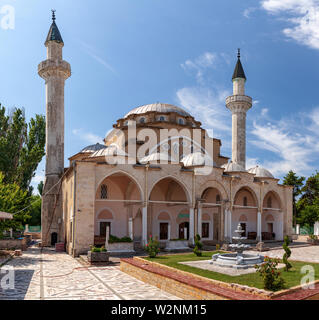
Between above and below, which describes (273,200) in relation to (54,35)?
below

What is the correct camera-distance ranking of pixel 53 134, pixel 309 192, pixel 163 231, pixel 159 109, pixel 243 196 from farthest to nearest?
pixel 309 192, pixel 159 109, pixel 243 196, pixel 53 134, pixel 163 231

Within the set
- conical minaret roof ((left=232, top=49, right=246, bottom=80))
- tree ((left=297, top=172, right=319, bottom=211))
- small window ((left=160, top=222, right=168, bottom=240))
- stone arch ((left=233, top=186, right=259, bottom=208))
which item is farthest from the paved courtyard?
tree ((left=297, top=172, right=319, bottom=211))

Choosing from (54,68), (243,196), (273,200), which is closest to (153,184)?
(243,196)

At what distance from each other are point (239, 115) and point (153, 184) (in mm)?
11612

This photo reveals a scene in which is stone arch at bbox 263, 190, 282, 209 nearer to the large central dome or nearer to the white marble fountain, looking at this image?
the large central dome

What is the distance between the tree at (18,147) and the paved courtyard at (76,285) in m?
12.2

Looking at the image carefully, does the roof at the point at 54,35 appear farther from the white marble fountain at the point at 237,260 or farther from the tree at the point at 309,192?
the tree at the point at 309,192

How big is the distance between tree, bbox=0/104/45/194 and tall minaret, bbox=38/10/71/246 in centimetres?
312

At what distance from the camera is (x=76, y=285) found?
345 inches

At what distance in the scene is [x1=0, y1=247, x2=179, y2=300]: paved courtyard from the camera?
24.8ft

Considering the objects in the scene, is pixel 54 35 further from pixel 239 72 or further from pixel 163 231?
pixel 163 231

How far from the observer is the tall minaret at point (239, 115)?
25.6 m

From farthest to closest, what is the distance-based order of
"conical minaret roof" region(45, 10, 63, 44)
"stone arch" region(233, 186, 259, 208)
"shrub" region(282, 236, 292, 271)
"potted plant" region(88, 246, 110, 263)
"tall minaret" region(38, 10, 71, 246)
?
1. "stone arch" region(233, 186, 259, 208)
2. "conical minaret roof" region(45, 10, 63, 44)
3. "tall minaret" region(38, 10, 71, 246)
4. "potted plant" region(88, 246, 110, 263)
5. "shrub" region(282, 236, 292, 271)
